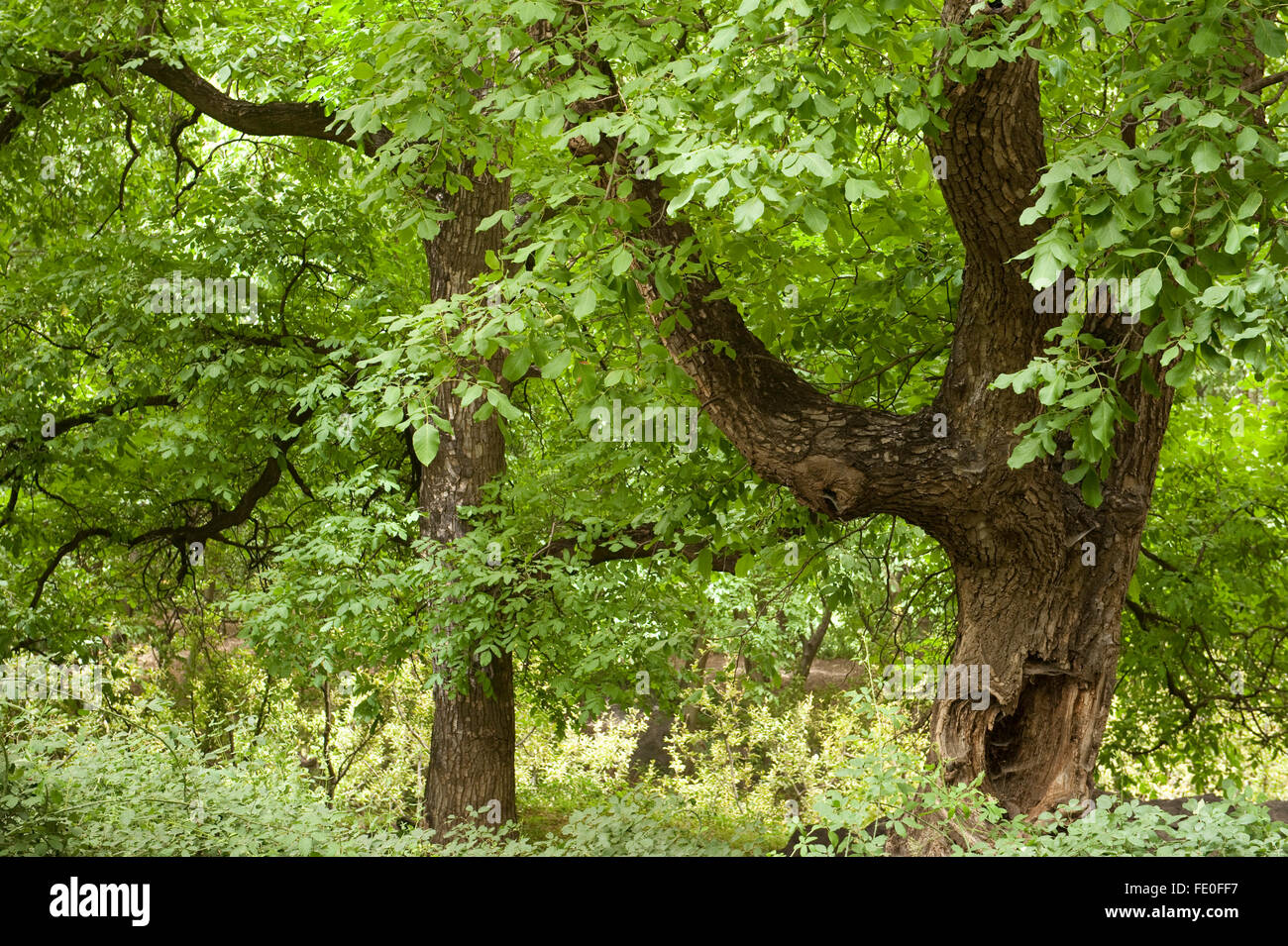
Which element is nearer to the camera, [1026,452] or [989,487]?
[1026,452]

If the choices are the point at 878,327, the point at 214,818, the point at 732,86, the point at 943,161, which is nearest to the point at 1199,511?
the point at 878,327

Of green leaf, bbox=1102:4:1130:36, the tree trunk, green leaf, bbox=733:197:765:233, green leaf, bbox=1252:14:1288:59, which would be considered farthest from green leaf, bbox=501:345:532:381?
the tree trunk

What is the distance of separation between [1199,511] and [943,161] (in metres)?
5.54

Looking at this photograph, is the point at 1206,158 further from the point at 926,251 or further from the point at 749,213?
the point at 926,251

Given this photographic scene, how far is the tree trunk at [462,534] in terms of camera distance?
28.9 ft

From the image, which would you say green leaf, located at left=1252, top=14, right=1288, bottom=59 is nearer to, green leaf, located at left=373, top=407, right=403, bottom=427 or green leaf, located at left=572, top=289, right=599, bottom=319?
green leaf, located at left=572, top=289, right=599, bottom=319

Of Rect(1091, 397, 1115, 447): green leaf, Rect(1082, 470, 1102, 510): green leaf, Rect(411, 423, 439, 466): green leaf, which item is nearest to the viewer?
Rect(1091, 397, 1115, 447): green leaf

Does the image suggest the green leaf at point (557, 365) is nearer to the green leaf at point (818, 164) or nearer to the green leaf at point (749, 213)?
the green leaf at point (749, 213)

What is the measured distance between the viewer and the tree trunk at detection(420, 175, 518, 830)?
28.9 feet

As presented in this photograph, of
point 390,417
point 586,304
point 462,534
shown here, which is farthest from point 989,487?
point 462,534

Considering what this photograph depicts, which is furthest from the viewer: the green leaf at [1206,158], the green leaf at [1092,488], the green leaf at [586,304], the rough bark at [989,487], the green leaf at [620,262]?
the rough bark at [989,487]

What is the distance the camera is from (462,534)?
346 inches

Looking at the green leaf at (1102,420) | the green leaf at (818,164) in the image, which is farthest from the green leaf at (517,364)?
the green leaf at (1102,420)
